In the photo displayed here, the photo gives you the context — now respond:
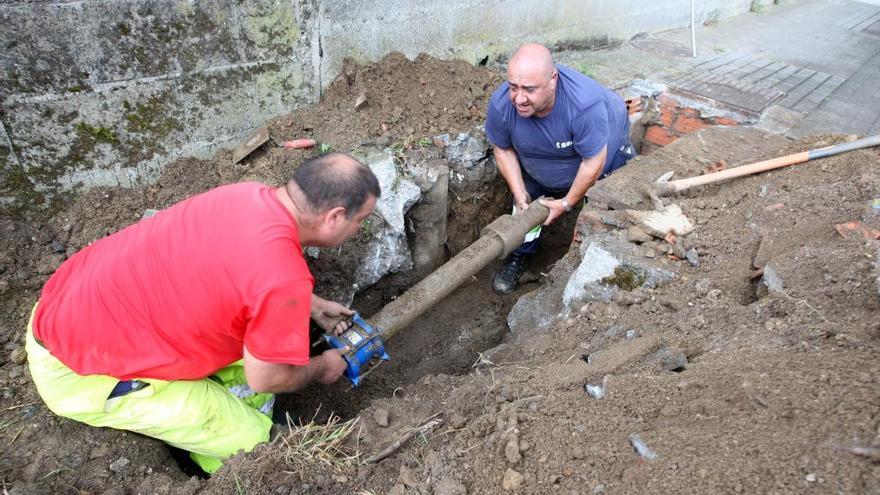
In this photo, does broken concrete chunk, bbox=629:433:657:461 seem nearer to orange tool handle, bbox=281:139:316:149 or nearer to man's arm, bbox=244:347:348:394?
man's arm, bbox=244:347:348:394

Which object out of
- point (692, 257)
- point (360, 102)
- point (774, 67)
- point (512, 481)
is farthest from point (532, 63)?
point (774, 67)

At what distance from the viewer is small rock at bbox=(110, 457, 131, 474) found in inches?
83.0

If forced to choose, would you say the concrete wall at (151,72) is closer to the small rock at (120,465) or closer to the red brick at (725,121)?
the small rock at (120,465)

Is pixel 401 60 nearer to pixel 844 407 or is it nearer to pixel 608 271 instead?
pixel 608 271

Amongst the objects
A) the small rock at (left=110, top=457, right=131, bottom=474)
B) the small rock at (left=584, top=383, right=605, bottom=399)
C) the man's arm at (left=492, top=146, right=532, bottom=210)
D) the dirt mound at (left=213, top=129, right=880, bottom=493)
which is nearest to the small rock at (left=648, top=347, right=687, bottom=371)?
the dirt mound at (left=213, top=129, right=880, bottom=493)

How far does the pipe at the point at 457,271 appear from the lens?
2822 millimetres

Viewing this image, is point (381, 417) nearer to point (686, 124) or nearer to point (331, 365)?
point (331, 365)

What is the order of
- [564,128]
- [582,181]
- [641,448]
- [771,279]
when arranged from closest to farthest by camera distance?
[641,448] < [771,279] < [564,128] < [582,181]

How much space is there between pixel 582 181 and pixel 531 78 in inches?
33.5

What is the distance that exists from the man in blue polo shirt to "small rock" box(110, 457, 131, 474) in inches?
111

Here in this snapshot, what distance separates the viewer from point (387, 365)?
3602 millimetres

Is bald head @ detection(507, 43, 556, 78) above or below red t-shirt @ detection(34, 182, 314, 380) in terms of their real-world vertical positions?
above

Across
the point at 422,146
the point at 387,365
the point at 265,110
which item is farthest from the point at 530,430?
the point at 265,110

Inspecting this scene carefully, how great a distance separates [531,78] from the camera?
3.24m
